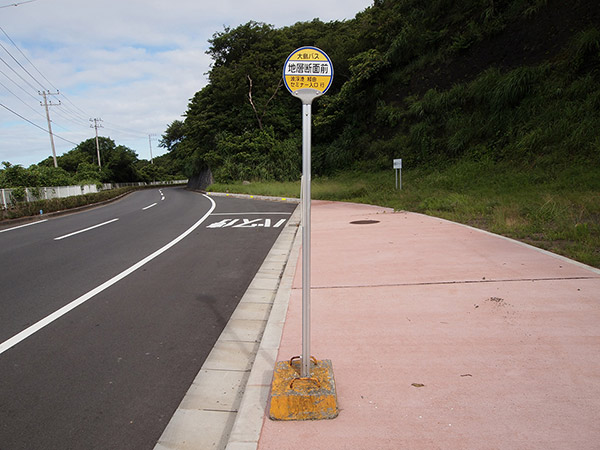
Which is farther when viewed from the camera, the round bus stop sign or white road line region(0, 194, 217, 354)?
white road line region(0, 194, 217, 354)

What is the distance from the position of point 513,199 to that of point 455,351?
9452 mm

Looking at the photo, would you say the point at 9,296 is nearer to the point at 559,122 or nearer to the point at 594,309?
the point at 594,309

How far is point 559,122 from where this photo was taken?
1462 centimetres

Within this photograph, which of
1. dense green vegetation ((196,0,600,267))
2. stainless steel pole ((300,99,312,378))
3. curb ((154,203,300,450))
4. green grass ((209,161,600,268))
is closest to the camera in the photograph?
curb ((154,203,300,450))

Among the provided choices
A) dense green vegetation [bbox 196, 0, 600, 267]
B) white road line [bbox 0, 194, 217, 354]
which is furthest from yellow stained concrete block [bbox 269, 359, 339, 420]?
dense green vegetation [bbox 196, 0, 600, 267]

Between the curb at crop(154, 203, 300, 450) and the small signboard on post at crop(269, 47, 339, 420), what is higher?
the small signboard on post at crop(269, 47, 339, 420)

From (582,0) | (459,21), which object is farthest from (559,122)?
(459,21)

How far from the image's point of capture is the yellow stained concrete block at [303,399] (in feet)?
8.12

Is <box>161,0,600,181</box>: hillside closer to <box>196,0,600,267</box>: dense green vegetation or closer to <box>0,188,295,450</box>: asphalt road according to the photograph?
<box>196,0,600,267</box>: dense green vegetation

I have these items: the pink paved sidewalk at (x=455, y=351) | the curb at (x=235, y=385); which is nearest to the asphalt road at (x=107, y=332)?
the curb at (x=235, y=385)

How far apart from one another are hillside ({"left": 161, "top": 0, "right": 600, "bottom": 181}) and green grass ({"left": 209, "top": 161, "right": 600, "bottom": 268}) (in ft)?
3.71

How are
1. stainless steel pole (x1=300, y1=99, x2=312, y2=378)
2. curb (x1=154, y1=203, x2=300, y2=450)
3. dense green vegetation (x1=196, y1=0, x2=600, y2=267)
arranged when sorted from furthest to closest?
1. dense green vegetation (x1=196, y1=0, x2=600, y2=267)
2. stainless steel pole (x1=300, y1=99, x2=312, y2=378)
3. curb (x1=154, y1=203, x2=300, y2=450)

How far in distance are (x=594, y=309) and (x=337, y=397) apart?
310 centimetres

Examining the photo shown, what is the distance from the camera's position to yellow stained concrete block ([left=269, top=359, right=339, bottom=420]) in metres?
2.47
